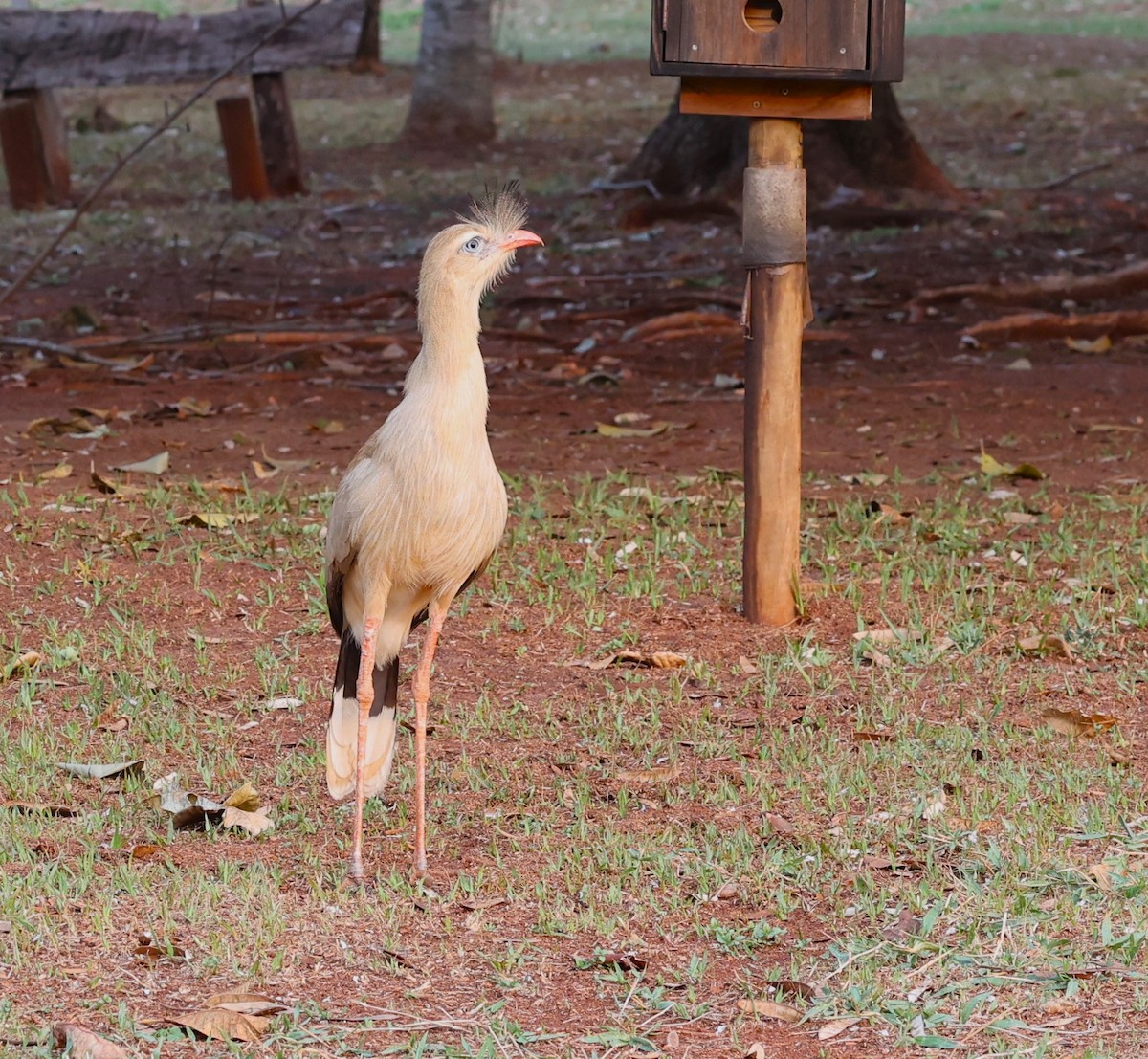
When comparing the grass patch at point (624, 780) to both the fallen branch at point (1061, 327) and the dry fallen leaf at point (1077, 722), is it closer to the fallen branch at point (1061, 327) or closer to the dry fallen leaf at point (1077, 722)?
the dry fallen leaf at point (1077, 722)

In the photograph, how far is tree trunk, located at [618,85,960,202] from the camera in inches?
504

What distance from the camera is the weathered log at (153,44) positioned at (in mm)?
13531

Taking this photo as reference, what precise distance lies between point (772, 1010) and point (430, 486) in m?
1.37

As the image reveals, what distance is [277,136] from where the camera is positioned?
14266 mm

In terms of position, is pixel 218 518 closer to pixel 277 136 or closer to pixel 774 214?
pixel 774 214

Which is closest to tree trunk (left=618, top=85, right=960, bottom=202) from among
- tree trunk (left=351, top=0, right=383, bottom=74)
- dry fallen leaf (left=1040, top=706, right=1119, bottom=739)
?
dry fallen leaf (left=1040, top=706, right=1119, bottom=739)

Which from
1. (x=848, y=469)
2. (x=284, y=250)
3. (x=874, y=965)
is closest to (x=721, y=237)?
(x=284, y=250)

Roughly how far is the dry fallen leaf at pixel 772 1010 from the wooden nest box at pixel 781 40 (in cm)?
282

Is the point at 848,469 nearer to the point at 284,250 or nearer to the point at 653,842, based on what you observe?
the point at 653,842

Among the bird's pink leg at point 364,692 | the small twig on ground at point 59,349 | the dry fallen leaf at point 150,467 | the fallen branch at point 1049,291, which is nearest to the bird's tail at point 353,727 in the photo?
the bird's pink leg at point 364,692

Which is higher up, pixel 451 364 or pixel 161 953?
pixel 451 364

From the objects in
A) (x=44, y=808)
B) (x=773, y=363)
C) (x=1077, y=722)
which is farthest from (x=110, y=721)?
(x=1077, y=722)

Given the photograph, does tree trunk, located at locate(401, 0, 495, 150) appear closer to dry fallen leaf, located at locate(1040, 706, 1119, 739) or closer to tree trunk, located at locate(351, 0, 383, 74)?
tree trunk, located at locate(351, 0, 383, 74)

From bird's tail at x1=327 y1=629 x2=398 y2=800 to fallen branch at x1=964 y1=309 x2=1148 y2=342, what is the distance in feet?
19.0
